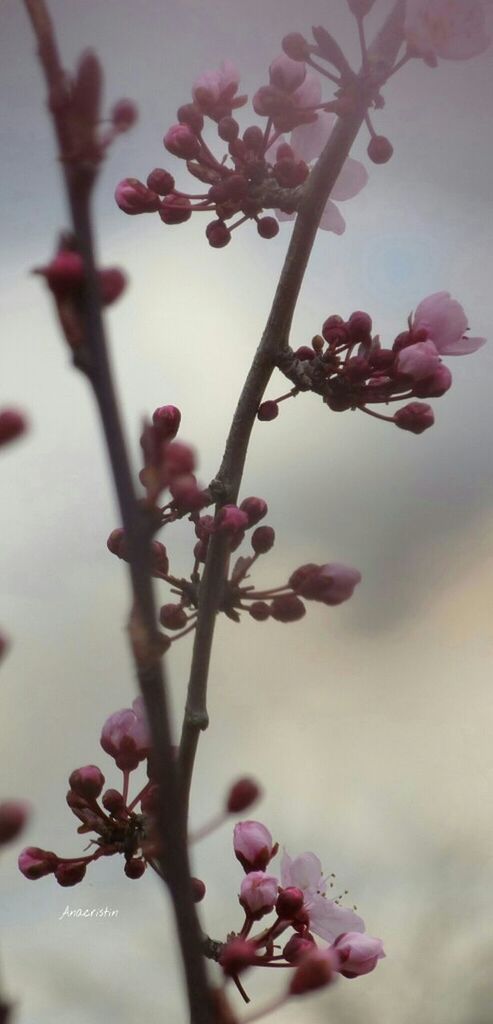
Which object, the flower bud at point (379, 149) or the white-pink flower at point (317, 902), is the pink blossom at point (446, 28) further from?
the white-pink flower at point (317, 902)

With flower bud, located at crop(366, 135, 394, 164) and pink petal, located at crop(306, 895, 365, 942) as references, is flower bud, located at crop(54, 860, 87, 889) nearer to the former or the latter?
pink petal, located at crop(306, 895, 365, 942)

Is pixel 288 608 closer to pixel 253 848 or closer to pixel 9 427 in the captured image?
pixel 253 848

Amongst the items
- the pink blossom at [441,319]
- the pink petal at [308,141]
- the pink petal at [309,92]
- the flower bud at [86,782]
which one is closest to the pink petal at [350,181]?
the pink petal at [308,141]

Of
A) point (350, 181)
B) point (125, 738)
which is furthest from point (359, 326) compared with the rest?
point (125, 738)

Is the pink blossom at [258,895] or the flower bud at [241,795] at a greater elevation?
the pink blossom at [258,895]

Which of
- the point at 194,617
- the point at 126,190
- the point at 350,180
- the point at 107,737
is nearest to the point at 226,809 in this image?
the point at 194,617

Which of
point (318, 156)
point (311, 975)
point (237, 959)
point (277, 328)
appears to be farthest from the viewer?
point (318, 156)
